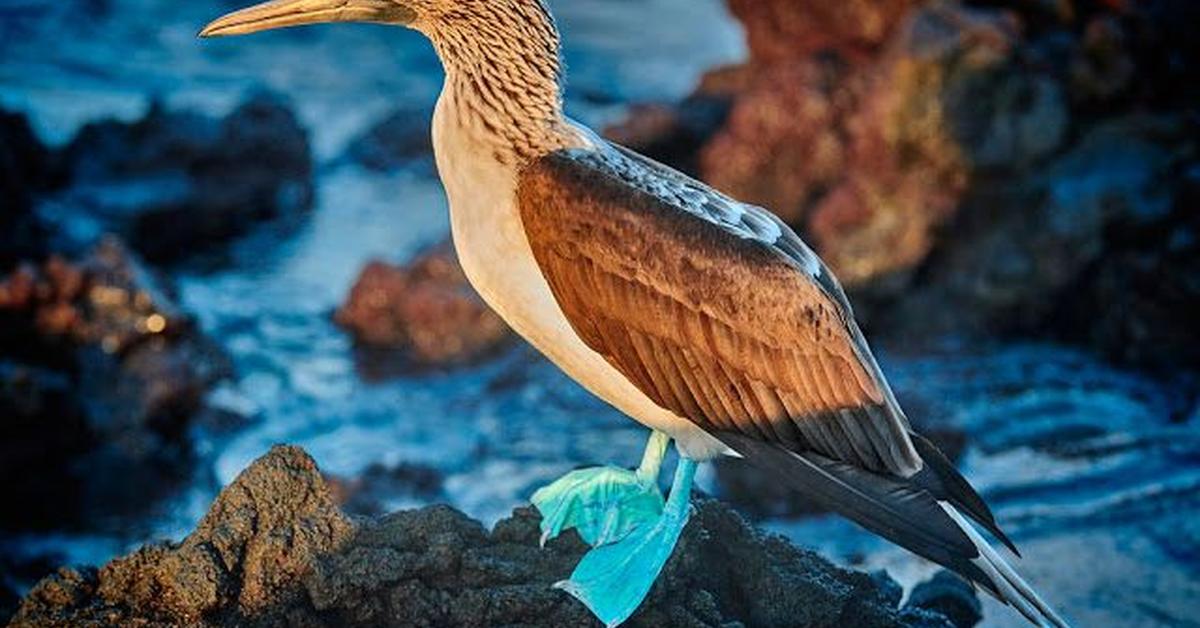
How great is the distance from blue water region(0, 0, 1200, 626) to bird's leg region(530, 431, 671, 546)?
1.76 meters

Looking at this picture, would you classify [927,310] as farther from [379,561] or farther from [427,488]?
[379,561]

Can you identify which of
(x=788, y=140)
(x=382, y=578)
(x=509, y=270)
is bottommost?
(x=382, y=578)

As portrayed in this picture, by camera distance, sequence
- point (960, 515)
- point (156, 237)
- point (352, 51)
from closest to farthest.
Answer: point (960, 515)
point (156, 237)
point (352, 51)

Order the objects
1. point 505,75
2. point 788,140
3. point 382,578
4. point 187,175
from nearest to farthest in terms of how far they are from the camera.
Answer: point 382,578 < point 505,75 < point 788,140 < point 187,175

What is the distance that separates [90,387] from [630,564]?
458cm

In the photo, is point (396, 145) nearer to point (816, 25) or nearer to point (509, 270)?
point (816, 25)

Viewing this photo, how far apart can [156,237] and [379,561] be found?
717cm

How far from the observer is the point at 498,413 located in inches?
361

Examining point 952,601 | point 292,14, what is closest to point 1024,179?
point 952,601

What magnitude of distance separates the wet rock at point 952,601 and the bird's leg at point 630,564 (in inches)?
39.5

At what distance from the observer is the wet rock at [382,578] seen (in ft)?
14.7

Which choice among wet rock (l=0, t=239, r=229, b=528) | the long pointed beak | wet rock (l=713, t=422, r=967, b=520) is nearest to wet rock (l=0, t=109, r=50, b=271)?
wet rock (l=0, t=239, r=229, b=528)

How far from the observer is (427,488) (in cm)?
820

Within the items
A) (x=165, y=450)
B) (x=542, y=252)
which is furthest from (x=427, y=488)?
(x=542, y=252)
